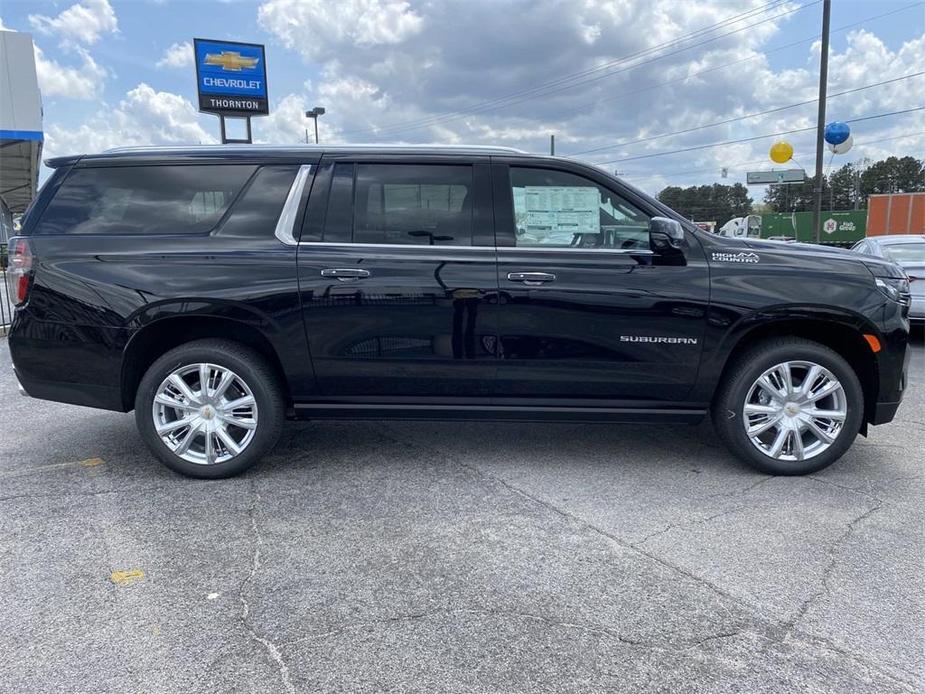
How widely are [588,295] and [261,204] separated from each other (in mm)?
2052

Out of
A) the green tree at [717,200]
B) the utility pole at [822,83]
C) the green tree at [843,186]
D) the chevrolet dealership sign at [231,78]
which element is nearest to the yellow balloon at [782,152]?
the utility pole at [822,83]

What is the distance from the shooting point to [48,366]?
4086mm

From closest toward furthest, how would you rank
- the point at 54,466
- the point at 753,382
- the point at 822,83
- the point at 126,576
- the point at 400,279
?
the point at 126,576
the point at 400,279
the point at 753,382
the point at 54,466
the point at 822,83

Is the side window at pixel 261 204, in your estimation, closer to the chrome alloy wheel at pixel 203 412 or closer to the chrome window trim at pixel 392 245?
the chrome window trim at pixel 392 245

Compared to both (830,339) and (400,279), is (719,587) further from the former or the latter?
(400,279)

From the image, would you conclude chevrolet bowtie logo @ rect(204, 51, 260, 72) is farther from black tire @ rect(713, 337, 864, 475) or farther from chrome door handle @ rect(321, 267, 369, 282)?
black tire @ rect(713, 337, 864, 475)

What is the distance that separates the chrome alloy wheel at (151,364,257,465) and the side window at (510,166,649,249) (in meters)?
2.00

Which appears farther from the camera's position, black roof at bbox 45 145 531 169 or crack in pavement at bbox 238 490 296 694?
black roof at bbox 45 145 531 169

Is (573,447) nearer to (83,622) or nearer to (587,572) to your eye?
(587,572)

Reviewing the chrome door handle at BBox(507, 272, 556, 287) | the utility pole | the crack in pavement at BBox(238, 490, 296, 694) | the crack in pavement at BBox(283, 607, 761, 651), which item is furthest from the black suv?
the utility pole

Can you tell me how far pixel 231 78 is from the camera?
2031 cm

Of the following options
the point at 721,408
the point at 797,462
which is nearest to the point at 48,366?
the point at 721,408

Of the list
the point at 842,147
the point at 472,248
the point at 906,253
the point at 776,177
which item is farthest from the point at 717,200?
the point at 472,248

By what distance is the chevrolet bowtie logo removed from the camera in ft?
65.7
